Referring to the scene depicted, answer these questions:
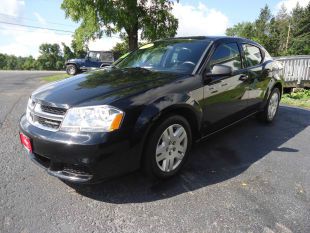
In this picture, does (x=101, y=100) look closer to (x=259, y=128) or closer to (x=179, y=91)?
(x=179, y=91)

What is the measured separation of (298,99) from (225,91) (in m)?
6.96

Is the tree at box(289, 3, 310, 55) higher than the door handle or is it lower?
higher

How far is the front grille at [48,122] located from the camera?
2.80m

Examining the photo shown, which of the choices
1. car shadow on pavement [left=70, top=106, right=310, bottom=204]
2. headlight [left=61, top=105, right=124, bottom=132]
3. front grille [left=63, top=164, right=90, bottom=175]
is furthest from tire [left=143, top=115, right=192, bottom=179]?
front grille [left=63, top=164, right=90, bottom=175]

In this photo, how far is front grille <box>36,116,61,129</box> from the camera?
9.19 ft

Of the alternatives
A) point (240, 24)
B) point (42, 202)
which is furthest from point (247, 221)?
point (240, 24)

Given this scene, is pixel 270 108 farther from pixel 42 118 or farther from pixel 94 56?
pixel 94 56

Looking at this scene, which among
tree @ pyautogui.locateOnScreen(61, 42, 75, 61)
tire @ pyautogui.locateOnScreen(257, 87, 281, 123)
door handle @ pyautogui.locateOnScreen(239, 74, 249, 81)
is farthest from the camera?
tree @ pyautogui.locateOnScreen(61, 42, 75, 61)

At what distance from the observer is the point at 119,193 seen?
121 inches

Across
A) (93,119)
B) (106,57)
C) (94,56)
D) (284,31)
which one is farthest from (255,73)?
(284,31)

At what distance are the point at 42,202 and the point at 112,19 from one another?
13.4 metres

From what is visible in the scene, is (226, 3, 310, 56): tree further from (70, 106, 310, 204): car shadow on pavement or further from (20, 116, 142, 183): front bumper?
(20, 116, 142, 183): front bumper

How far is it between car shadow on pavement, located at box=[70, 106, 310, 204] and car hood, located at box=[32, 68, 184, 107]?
36.9 inches

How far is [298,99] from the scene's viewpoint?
32.1 ft
